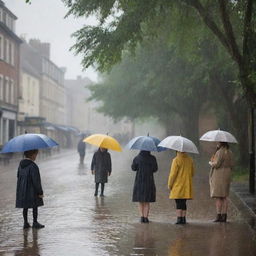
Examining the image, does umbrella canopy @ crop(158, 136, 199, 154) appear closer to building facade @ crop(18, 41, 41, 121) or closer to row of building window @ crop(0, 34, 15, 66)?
row of building window @ crop(0, 34, 15, 66)

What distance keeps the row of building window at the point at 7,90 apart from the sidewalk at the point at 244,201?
2786 cm

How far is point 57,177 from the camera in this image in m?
21.3

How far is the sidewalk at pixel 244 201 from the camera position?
10808 mm

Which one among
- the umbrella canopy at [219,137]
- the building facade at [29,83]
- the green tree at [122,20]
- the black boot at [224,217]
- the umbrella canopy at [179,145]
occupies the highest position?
the building facade at [29,83]

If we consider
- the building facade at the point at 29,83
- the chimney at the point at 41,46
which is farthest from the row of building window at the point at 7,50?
the chimney at the point at 41,46

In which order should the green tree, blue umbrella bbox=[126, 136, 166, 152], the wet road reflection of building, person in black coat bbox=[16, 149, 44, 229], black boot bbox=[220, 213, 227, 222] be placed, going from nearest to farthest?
the wet road reflection of building < person in black coat bbox=[16, 149, 44, 229] < blue umbrella bbox=[126, 136, 166, 152] < black boot bbox=[220, 213, 227, 222] < the green tree

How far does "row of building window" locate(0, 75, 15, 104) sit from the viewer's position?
41.3 m

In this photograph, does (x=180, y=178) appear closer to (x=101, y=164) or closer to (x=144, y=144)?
(x=144, y=144)

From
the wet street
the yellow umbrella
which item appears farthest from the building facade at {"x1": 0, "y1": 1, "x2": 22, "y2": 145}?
the yellow umbrella

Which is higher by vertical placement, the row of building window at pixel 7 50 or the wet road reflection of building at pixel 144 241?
the row of building window at pixel 7 50

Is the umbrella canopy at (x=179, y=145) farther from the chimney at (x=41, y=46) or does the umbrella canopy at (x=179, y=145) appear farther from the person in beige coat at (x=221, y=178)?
the chimney at (x=41, y=46)

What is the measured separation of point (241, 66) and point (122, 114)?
31.7m

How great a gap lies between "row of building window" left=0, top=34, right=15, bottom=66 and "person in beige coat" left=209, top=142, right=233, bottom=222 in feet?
108

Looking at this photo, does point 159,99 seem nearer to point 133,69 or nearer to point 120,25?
point 133,69
